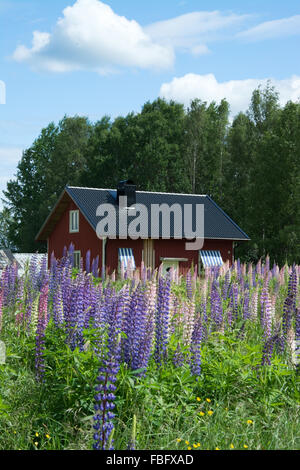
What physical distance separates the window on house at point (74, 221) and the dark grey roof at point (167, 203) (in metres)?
1.09

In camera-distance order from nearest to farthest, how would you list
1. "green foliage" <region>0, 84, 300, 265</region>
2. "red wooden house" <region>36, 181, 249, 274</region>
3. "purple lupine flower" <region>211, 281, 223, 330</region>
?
"purple lupine flower" <region>211, 281, 223, 330</region>
"red wooden house" <region>36, 181, 249, 274</region>
"green foliage" <region>0, 84, 300, 265</region>

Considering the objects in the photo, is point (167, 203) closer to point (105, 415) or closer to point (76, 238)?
point (76, 238)

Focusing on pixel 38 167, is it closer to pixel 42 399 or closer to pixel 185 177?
pixel 185 177

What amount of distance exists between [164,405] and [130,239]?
25176 millimetres

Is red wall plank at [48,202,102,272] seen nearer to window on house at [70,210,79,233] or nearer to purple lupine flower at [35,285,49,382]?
window on house at [70,210,79,233]

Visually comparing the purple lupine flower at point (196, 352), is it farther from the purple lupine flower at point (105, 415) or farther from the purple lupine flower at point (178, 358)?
the purple lupine flower at point (105, 415)

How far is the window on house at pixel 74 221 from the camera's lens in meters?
33.8

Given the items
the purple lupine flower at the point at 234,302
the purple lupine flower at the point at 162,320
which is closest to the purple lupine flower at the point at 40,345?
the purple lupine flower at the point at 162,320

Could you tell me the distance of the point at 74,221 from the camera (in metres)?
34.1

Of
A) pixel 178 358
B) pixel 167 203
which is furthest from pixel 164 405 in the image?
pixel 167 203

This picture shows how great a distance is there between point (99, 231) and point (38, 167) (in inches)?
1249

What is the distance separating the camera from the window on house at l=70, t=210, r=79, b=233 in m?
33.8

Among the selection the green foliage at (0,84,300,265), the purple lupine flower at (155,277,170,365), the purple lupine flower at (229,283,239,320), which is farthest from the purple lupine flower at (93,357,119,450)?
the green foliage at (0,84,300,265)
